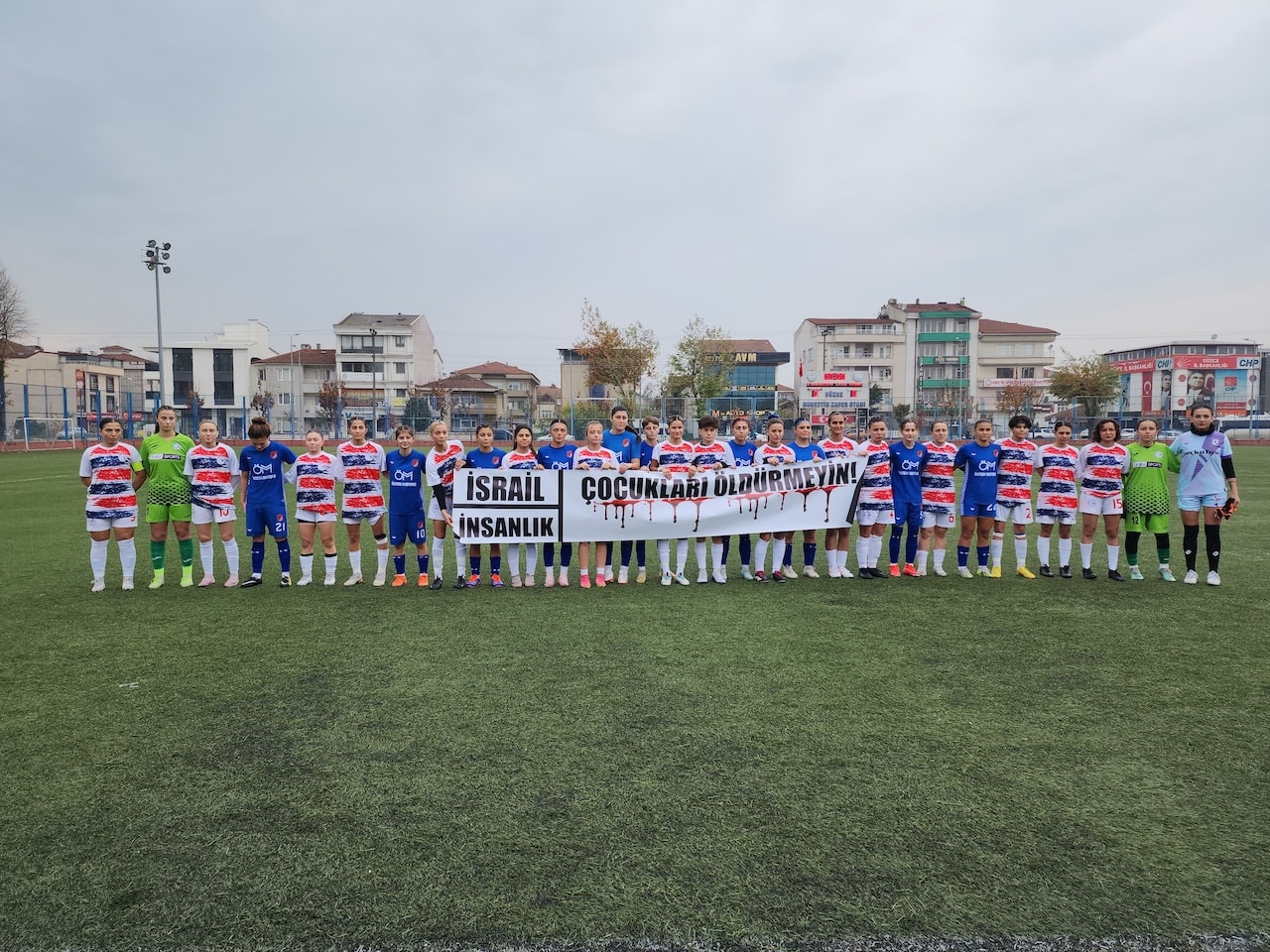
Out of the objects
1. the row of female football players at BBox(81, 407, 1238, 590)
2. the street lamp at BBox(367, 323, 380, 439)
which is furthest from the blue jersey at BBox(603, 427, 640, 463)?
the street lamp at BBox(367, 323, 380, 439)

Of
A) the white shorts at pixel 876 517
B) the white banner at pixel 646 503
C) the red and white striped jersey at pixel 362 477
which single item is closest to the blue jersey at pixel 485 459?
the white banner at pixel 646 503

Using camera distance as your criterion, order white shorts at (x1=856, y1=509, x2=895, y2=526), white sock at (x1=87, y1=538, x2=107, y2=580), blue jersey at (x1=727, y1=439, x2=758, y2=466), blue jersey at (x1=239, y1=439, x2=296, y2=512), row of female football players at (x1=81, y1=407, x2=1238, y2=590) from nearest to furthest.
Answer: white sock at (x1=87, y1=538, x2=107, y2=580), row of female football players at (x1=81, y1=407, x2=1238, y2=590), blue jersey at (x1=239, y1=439, x2=296, y2=512), white shorts at (x1=856, y1=509, x2=895, y2=526), blue jersey at (x1=727, y1=439, x2=758, y2=466)

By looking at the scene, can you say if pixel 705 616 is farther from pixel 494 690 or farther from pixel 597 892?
pixel 597 892

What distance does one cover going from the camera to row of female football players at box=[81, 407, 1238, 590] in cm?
736

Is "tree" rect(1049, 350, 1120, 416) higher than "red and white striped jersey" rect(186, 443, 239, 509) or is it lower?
higher

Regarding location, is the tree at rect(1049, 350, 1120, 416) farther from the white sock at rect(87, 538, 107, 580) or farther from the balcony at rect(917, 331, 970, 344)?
the white sock at rect(87, 538, 107, 580)

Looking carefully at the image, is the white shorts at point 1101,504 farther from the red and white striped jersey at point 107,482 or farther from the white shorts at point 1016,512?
the red and white striped jersey at point 107,482

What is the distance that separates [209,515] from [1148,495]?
9533 mm

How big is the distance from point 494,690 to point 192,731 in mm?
1555

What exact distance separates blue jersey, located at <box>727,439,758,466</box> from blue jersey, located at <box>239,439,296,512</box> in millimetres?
4626

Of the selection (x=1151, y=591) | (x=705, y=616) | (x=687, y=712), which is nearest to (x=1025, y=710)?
(x=687, y=712)

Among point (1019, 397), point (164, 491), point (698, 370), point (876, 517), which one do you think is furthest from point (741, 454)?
point (1019, 397)

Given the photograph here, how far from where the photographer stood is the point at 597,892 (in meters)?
2.51

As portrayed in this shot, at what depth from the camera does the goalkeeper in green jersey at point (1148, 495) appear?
24.6 feet
